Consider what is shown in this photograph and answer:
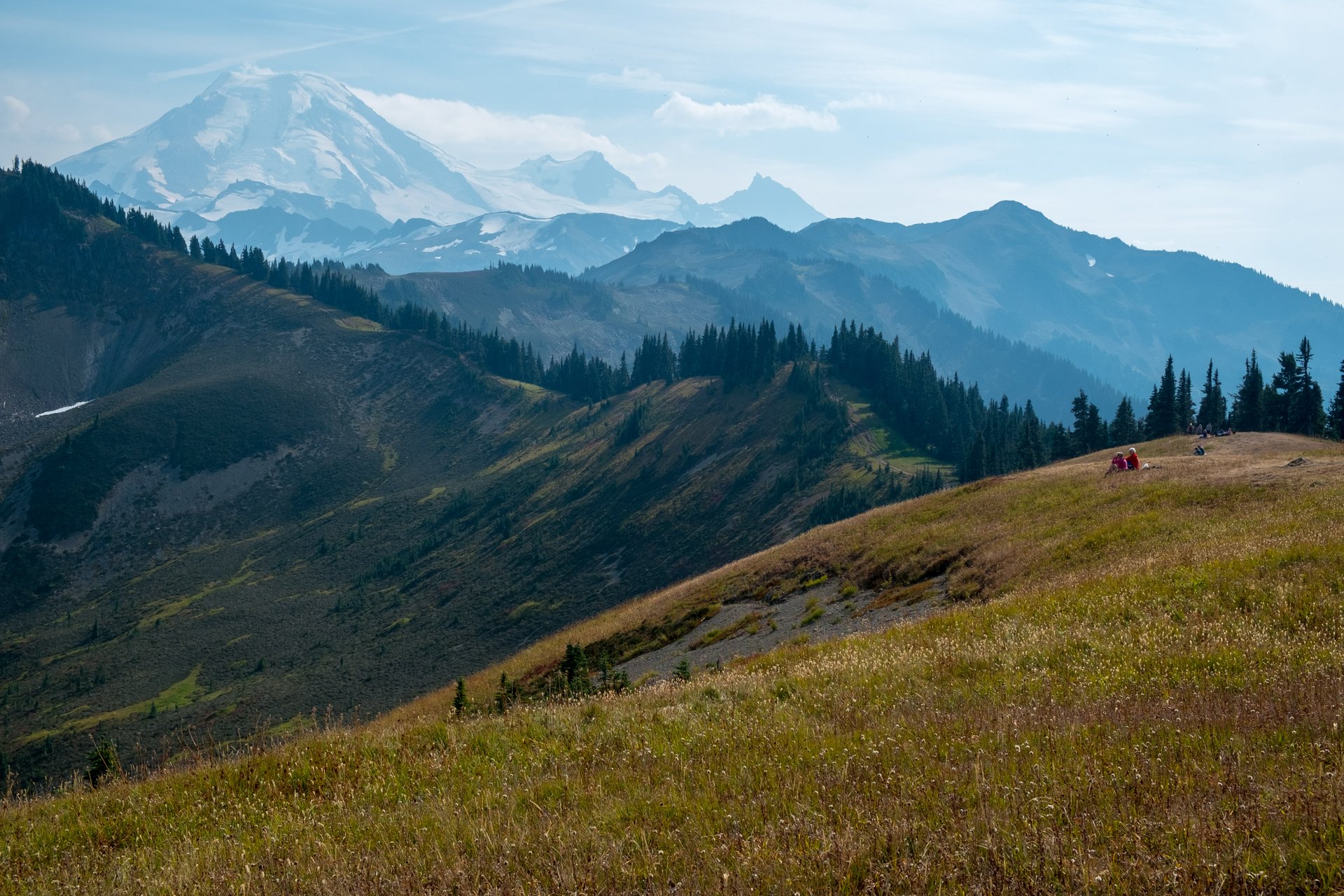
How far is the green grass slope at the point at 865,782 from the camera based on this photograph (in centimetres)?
608

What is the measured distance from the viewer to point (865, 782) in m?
7.70

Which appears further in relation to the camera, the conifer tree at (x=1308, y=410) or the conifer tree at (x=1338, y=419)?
the conifer tree at (x=1338, y=419)

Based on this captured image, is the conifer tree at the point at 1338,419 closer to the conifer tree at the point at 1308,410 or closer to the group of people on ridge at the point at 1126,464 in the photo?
the conifer tree at the point at 1308,410

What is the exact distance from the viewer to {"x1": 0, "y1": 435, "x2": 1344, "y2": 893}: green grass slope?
6082 millimetres

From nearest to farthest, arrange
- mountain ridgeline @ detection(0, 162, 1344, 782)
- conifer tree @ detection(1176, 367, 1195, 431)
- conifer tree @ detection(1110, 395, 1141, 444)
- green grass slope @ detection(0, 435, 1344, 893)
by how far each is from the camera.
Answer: green grass slope @ detection(0, 435, 1344, 893) < conifer tree @ detection(1176, 367, 1195, 431) < mountain ridgeline @ detection(0, 162, 1344, 782) < conifer tree @ detection(1110, 395, 1141, 444)

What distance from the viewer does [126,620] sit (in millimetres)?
148500

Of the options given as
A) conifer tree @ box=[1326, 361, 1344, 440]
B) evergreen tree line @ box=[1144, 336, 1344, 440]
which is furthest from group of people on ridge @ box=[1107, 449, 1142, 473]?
conifer tree @ box=[1326, 361, 1344, 440]

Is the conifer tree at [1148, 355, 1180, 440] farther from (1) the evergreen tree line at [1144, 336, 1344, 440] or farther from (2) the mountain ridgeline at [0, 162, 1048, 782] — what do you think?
(2) the mountain ridgeline at [0, 162, 1048, 782]

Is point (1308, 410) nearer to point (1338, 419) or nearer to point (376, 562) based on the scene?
point (1338, 419)

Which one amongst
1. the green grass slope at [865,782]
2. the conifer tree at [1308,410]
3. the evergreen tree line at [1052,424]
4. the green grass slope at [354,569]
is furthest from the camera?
the green grass slope at [354,569]

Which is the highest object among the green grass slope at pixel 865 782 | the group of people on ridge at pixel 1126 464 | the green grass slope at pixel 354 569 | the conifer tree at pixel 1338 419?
the conifer tree at pixel 1338 419

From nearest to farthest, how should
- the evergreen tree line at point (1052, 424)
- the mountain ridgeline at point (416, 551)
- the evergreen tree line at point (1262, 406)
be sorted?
the evergreen tree line at point (1262, 406) < the evergreen tree line at point (1052, 424) < the mountain ridgeline at point (416, 551)

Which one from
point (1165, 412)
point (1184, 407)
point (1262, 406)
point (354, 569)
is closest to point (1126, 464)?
point (1262, 406)

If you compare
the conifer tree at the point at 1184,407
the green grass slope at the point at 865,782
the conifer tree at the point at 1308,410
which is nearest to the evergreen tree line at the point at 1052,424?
the conifer tree at the point at 1308,410
